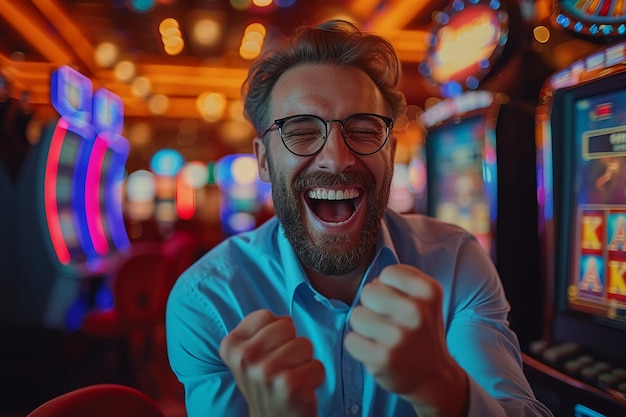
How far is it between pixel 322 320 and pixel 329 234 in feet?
0.73

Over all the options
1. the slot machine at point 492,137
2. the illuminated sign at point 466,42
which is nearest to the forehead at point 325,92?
the slot machine at point 492,137

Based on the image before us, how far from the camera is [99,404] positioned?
3.55 feet

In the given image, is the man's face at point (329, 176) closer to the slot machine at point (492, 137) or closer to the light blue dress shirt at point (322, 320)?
the light blue dress shirt at point (322, 320)

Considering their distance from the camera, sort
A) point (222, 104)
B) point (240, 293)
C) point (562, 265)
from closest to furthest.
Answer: point (240, 293) → point (562, 265) → point (222, 104)

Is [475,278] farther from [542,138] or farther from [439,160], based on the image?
[439,160]

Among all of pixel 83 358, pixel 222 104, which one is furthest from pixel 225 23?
pixel 83 358

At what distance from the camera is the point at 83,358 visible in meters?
4.29

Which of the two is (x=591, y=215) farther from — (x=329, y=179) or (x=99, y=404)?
(x=99, y=404)

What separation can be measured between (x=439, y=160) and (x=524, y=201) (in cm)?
65

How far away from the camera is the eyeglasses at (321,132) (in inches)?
48.5

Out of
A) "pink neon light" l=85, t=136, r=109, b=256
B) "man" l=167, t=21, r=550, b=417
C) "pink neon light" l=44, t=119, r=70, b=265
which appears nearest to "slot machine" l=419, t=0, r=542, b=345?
"man" l=167, t=21, r=550, b=417

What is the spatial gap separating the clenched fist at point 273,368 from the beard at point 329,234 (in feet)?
1.39

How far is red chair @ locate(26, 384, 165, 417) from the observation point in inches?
39.5

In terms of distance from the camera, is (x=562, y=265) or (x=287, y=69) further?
(x=562, y=265)
